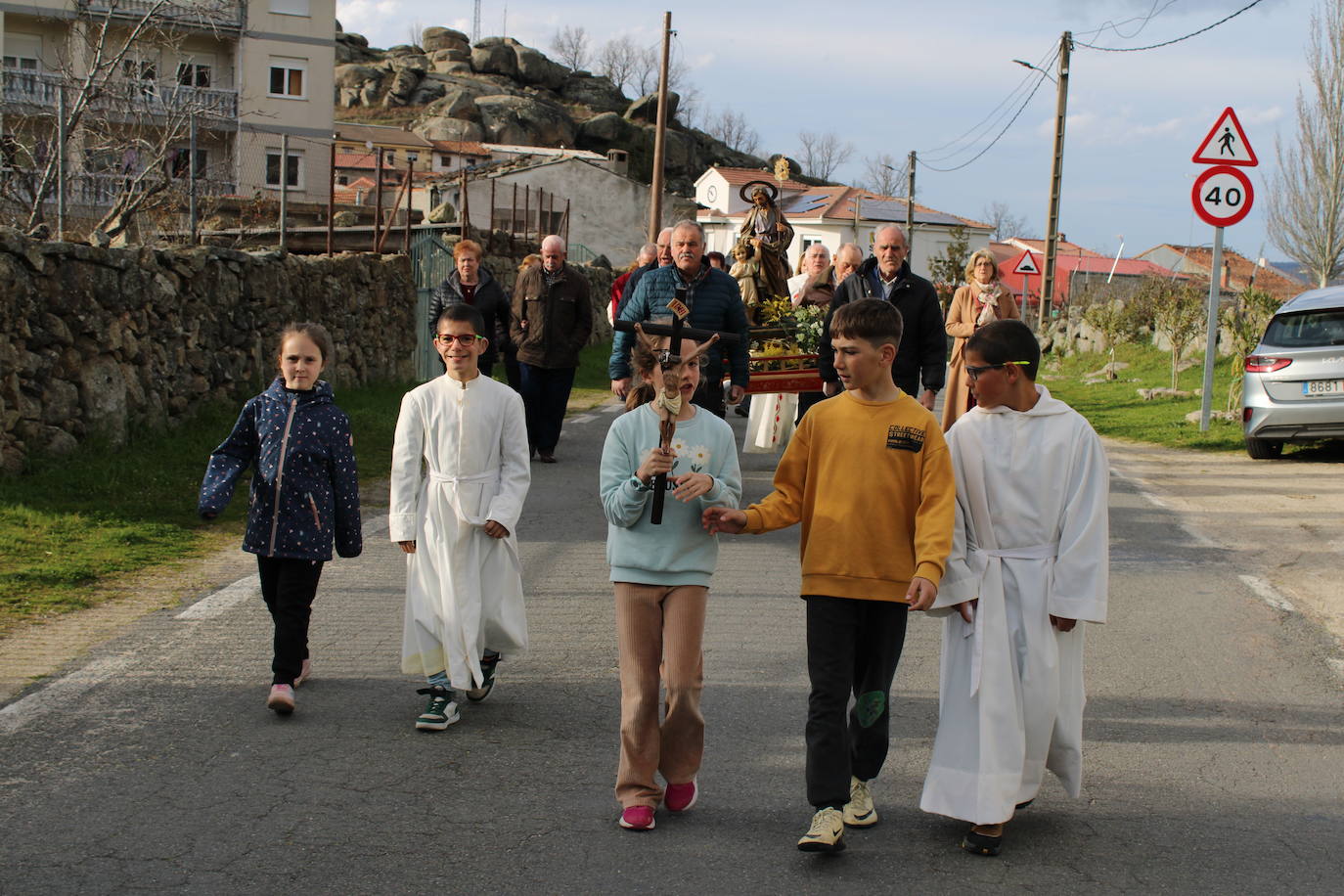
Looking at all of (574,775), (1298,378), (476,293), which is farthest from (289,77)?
(574,775)

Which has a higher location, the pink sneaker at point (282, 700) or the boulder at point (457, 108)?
the boulder at point (457, 108)

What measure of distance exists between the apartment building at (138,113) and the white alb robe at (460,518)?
744cm

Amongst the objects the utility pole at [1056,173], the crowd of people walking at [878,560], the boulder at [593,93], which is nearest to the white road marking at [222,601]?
the crowd of people walking at [878,560]

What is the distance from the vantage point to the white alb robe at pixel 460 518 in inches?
211

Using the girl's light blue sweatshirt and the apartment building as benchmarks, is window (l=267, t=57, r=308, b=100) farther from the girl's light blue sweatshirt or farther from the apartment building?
the girl's light blue sweatshirt

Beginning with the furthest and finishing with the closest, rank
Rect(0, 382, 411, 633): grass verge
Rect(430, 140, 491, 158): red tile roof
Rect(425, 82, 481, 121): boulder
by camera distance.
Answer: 1. Rect(425, 82, 481, 121): boulder
2. Rect(430, 140, 491, 158): red tile roof
3. Rect(0, 382, 411, 633): grass verge

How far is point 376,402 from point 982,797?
42.6 ft

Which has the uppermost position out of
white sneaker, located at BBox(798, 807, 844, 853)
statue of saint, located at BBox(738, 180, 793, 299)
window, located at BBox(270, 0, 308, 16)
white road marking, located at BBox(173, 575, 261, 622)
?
window, located at BBox(270, 0, 308, 16)

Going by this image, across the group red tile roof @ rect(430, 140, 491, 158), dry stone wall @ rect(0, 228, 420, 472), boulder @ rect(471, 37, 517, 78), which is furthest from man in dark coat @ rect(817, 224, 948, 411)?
boulder @ rect(471, 37, 517, 78)

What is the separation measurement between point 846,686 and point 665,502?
0.79 meters

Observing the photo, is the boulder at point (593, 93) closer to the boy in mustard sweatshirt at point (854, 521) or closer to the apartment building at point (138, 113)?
the apartment building at point (138, 113)

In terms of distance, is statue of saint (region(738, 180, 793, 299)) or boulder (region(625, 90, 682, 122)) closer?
statue of saint (region(738, 180, 793, 299))

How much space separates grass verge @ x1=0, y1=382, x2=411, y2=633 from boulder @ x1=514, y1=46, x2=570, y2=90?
99275 mm

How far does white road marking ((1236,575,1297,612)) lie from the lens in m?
7.67
